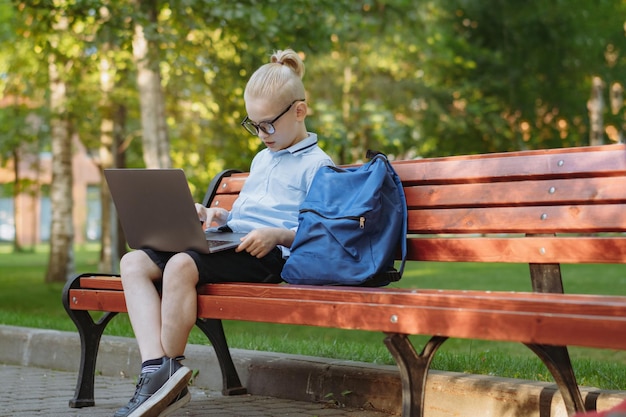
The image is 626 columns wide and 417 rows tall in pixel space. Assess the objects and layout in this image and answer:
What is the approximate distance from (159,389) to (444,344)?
432cm

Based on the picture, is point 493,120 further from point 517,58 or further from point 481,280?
point 481,280

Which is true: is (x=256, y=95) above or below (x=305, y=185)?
above

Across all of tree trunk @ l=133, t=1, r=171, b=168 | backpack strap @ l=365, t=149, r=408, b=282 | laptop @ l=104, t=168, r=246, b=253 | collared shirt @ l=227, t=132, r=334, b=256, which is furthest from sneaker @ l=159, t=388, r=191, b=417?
tree trunk @ l=133, t=1, r=171, b=168

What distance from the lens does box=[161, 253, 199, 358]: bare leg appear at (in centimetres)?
371

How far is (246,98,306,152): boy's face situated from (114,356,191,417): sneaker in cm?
107

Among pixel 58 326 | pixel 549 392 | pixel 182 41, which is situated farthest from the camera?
pixel 182 41

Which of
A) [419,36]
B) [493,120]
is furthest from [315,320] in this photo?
[493,120]

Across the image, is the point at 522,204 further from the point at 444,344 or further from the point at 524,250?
the point at 444,344

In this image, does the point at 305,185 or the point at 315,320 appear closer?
the point at 315,320

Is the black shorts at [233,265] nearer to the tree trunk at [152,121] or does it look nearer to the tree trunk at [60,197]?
the tree trunk at [152,121]

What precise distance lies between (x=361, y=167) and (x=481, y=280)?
1097 centimetres

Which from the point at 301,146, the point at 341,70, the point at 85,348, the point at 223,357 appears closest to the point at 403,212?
the point at 301,146

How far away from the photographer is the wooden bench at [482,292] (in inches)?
109

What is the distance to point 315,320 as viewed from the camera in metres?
3.31
